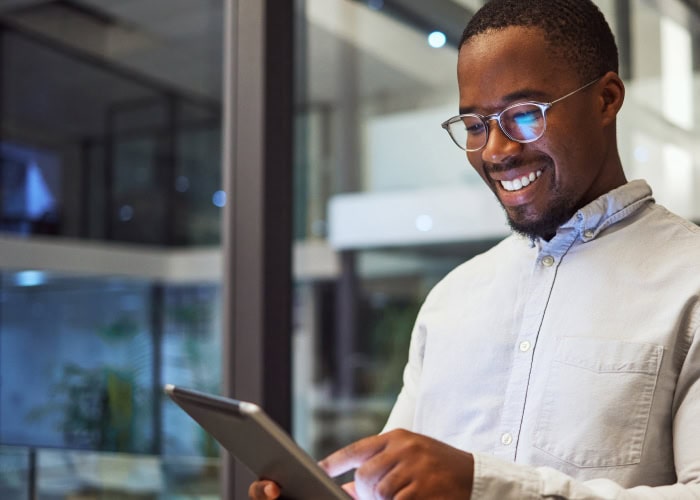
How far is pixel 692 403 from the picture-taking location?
891mm

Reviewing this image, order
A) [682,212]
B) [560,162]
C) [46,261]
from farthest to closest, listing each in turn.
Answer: [46,261]
[682,212]
[560,162]

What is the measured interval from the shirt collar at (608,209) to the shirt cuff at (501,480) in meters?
0.34

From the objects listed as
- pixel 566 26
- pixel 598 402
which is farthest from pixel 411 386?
pixel 566 26

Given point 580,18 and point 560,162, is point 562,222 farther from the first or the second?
point 580,18

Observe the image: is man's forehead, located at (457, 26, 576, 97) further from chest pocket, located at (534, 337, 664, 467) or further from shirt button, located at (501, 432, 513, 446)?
shirt button, located at (501, 432, 513, 446)

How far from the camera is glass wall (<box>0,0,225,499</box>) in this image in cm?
557

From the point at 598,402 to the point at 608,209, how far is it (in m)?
0.23

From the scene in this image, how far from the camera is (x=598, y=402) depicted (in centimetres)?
96

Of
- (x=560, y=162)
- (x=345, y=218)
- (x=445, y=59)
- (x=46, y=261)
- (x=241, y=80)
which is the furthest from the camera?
(x=46, y=261)

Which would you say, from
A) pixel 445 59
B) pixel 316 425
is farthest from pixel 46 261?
pixel 445 59

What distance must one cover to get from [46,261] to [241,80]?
5.75 metres

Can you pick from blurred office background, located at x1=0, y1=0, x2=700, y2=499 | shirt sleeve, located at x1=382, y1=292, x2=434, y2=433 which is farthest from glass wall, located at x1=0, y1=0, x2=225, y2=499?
shirt sleeve, located at x1=382, y1=292, x2=434, y2=433

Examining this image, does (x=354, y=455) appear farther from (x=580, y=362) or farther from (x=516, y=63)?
(x=516, y=63)

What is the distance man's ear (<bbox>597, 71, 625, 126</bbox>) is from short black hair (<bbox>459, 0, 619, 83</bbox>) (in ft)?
0.04
